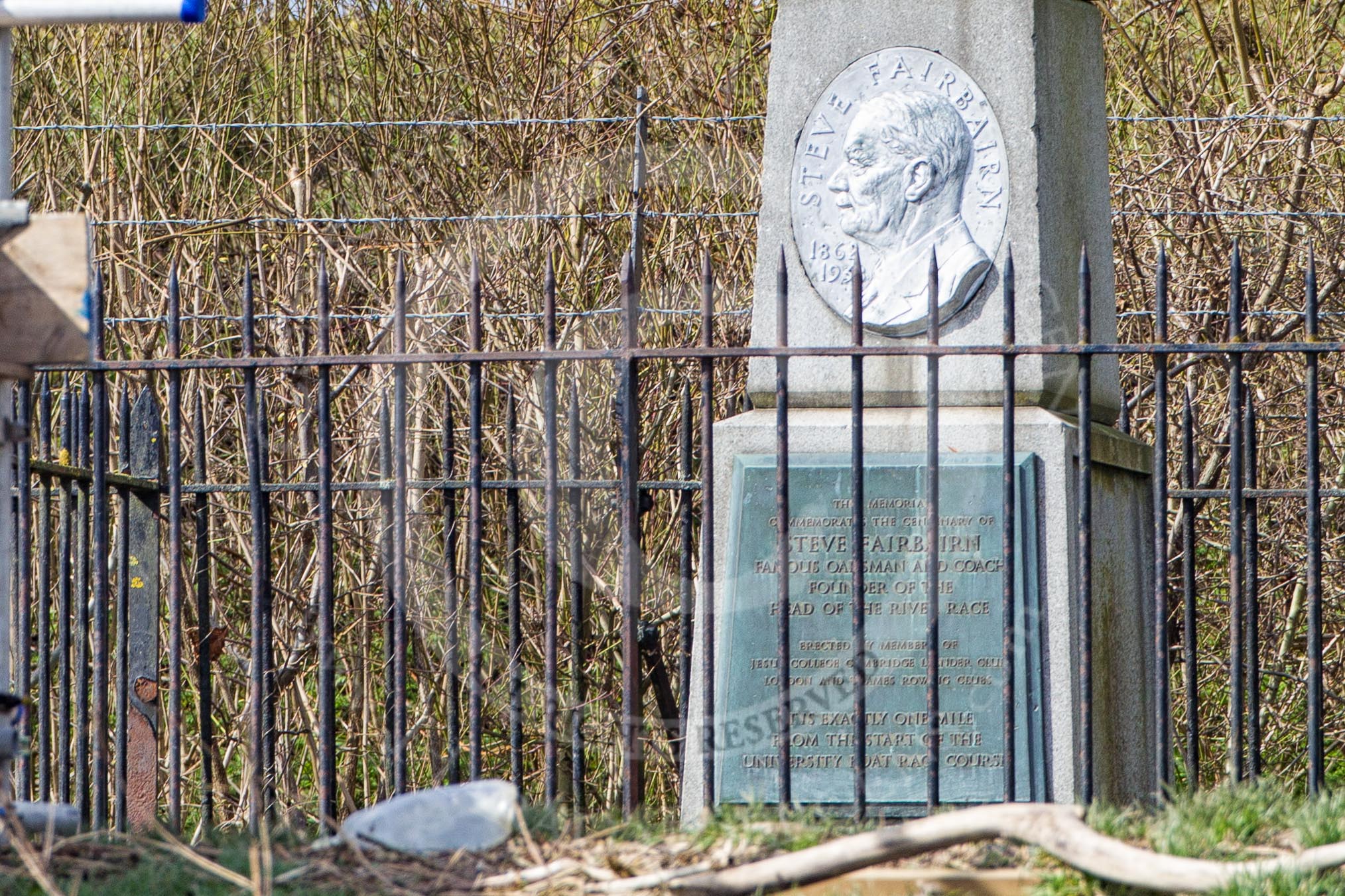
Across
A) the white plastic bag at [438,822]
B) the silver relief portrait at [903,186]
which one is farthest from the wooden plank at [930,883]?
the silver relief portrait at [903,186]

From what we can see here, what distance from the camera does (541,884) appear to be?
2.88 m

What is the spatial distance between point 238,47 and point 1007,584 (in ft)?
20.1

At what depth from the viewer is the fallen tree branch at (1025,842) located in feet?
9.22

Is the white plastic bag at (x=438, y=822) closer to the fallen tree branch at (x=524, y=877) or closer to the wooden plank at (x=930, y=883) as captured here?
the fallen tree branch at (x=524, y=877)

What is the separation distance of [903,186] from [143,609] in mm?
2785

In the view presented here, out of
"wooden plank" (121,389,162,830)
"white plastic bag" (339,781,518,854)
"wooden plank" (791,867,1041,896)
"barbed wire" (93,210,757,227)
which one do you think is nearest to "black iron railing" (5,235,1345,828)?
"wooden plank" (121,389,162,830)

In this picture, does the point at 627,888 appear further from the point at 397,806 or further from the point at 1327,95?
the point at 1327,95

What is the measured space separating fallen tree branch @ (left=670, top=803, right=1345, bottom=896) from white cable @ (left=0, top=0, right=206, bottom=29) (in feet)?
6.60

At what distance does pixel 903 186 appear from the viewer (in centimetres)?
451

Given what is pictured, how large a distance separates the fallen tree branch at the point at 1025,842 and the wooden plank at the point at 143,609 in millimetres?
2837

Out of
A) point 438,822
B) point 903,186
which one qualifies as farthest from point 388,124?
point 438,822

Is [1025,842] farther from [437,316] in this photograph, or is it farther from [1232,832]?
[437,316]

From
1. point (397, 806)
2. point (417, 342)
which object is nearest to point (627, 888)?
point (397, 806)

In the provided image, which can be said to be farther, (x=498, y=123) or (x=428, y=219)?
(x=498, y=123)
